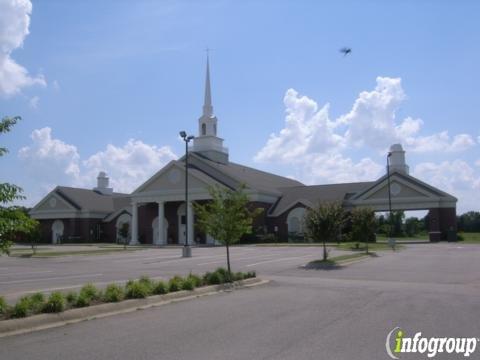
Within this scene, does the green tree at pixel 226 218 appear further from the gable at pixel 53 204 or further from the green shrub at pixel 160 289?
the gable at pixel 53 204

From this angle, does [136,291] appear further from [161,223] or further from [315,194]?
[315,194]

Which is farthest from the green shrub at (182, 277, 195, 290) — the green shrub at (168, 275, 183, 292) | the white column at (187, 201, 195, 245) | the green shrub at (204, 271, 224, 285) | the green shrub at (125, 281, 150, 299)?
the white column at (187, 201, 195, 245)

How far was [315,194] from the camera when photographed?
60.5m

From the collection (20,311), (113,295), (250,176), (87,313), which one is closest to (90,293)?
(113,295)

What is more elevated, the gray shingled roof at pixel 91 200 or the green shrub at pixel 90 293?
the gray shingled roof at pixel 91 200

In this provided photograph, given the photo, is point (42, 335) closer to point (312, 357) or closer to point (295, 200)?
point (312, 357)

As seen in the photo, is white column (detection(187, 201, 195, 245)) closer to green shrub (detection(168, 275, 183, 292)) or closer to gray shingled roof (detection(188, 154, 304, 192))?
gray shingled roof (detection(188, 154, 304, 192))

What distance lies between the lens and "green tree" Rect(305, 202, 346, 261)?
26.2 metres

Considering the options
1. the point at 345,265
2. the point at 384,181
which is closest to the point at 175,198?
the point at 384,181

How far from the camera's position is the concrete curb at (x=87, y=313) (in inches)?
339

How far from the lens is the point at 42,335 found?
27.6ft

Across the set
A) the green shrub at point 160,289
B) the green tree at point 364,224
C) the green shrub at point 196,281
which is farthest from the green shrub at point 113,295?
the green tree at point 364,224

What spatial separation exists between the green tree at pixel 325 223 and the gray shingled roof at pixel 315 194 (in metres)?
29.6

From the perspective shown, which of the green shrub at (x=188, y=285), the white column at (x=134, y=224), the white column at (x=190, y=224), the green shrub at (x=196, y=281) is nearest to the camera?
the green shrub at (x=188, y=285)
